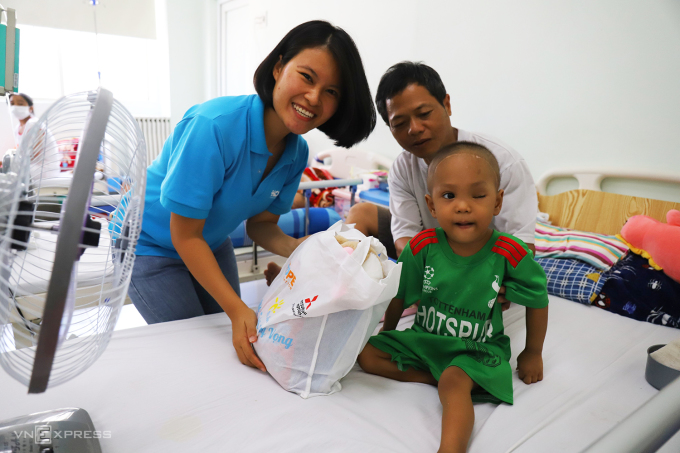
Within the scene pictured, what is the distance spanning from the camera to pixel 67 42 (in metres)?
5.51

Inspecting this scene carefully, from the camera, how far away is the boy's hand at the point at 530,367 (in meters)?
1.22

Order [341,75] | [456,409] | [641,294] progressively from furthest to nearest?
[641,294]
[341,75]
[456,409]

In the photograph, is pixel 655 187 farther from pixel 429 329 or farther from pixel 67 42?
pixel 67 42

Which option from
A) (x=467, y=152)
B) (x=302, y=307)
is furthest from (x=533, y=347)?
(x=302, y=307)

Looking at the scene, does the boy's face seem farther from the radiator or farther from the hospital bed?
the radiator

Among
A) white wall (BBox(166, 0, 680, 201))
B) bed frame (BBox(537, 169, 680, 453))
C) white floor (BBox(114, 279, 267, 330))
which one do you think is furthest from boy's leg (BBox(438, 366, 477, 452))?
white wall (BBox(166, 0, 680, 201))

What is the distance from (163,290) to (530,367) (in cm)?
118

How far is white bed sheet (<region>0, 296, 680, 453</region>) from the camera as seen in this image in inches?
36.7

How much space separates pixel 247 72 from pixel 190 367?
16.6 ft

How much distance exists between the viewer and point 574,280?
6.17 ft

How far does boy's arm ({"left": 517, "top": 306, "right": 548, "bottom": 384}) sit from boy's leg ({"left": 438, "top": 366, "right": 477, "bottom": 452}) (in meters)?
0.22

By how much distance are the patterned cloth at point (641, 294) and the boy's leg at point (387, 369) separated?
1061 mm

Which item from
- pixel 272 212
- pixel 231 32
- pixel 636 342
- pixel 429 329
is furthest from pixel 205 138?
pixel 231 32

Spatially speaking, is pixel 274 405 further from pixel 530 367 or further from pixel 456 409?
pixel 530 367
